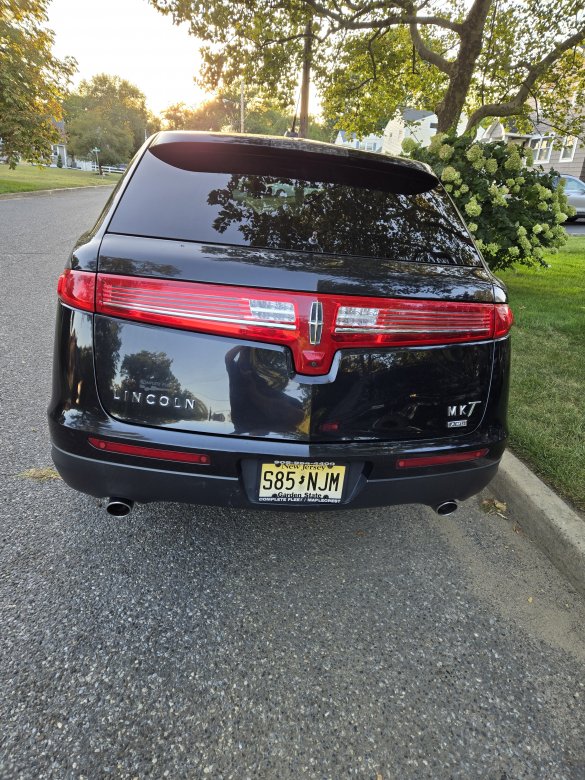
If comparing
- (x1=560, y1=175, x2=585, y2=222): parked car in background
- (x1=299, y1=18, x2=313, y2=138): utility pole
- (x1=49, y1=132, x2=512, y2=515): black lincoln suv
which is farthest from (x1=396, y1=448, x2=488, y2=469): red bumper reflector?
(x1=560, y1=175, x2=585, y2=222): parked car in background

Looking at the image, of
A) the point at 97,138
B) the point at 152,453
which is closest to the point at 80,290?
the point at 152,453

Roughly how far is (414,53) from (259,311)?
1277cm

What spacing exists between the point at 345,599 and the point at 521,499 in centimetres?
128

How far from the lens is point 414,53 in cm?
1166

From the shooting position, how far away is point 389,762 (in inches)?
62.2

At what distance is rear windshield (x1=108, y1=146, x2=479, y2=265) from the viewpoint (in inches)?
77.6

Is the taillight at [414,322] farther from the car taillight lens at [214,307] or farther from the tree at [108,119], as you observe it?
the tree at [108,119]

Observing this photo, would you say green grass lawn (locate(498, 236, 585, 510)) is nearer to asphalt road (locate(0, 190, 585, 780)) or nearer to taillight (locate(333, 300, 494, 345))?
asphalt road (locate(0, 190, 585, 780))

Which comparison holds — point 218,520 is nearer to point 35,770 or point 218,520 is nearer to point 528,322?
point 35,770

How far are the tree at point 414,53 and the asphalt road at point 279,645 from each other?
8310 millimetres

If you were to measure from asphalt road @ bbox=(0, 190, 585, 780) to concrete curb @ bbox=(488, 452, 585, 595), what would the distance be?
3.1 inches

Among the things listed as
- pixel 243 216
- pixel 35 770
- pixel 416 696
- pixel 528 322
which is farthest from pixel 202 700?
pixel 528 322

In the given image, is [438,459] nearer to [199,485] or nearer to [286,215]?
[199,485]

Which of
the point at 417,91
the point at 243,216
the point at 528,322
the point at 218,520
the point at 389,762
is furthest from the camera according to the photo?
the point at 417,91
